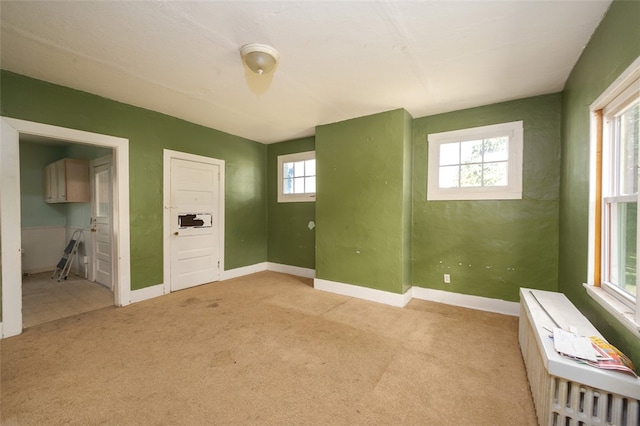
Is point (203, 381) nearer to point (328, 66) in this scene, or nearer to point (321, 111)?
point (328, 66)

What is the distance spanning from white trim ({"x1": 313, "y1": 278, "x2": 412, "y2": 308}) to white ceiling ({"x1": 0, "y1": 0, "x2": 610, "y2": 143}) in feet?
8.06

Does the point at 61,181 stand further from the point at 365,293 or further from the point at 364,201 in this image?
the point at 365,293

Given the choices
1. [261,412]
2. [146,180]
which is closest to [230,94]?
[146,180]

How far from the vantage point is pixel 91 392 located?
68.1 inches

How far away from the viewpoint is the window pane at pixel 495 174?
10.2ft

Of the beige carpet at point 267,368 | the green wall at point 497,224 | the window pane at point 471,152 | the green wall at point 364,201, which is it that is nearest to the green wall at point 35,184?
the beige carpet at point 267,368

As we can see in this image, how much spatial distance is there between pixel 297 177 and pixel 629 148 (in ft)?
13.2

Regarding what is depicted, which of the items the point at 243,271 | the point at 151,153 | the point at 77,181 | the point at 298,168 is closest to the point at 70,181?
the point at 77,181

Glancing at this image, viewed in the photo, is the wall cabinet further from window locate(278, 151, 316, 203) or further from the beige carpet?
window locate(278, 151, 316, 203)

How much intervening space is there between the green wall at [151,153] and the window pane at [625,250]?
15.1 feet

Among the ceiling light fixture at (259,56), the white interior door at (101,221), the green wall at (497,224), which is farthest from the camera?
the white interior door at (101,221)

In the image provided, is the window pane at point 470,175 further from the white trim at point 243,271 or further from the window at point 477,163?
the white trim at point 243,271

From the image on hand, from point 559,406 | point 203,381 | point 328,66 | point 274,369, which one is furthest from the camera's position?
point 328,66

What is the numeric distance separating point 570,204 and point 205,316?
12.9 ft
